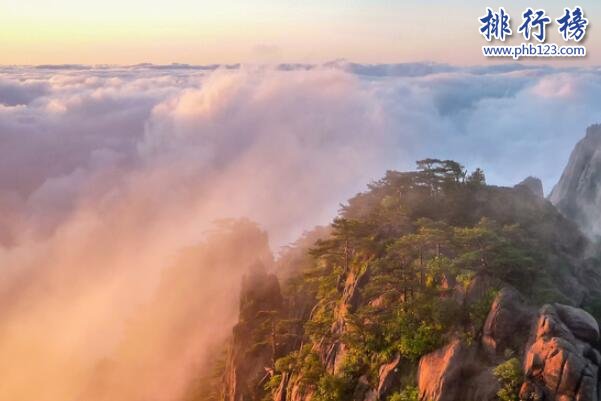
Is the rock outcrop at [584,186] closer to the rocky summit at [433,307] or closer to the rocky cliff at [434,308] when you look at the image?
the rocky summit at [433,307]

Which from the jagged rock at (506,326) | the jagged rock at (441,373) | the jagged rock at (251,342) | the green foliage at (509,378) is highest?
the jagged rock at (506,326)

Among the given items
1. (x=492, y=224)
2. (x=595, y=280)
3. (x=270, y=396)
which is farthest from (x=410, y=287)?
(x=270, y=396)

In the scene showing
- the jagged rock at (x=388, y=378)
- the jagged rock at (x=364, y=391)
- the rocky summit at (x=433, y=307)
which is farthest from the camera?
the jagged rock at (x=364, y=391)

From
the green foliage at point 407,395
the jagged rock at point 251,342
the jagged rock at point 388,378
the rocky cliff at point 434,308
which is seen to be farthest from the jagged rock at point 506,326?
the jagged rock at point 251,342

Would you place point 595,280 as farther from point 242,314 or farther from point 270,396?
point 242,314

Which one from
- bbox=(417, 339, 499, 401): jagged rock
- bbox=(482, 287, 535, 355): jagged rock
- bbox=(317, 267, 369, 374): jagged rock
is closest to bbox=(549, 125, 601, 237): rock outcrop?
bbox=(317, 267, 369, 374): jagged rock

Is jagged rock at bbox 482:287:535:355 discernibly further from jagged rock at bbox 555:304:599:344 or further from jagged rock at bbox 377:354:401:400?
jagged rock at bbox 377:354:401:400
